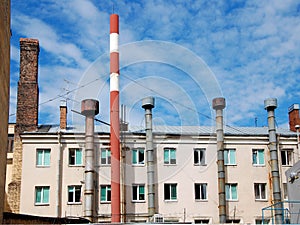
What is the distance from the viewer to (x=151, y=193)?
36312mm

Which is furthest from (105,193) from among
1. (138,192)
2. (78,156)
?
(78,156)

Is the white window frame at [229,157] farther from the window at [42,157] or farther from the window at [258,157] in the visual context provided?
the window at [42,157]

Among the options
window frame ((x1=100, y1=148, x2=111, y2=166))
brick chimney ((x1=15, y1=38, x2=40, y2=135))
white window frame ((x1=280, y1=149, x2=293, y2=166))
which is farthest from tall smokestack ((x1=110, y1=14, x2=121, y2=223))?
white window frame ((x1=280, y1=149, x2=293, y2=166))

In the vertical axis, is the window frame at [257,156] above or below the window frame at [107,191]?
above

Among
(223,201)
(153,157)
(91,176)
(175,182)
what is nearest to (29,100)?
(91,176)

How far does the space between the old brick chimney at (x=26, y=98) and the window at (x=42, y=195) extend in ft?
4.75

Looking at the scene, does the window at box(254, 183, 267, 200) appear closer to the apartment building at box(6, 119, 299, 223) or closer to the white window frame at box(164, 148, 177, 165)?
the apartment building at box(6, 119, 299, 223)

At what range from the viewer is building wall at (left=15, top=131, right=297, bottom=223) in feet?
118

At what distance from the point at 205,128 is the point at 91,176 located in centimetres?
1228

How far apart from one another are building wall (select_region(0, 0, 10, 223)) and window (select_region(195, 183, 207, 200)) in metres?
25.2

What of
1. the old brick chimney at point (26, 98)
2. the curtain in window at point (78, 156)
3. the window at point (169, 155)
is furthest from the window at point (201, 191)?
the old brick chimney at point (26, 98)

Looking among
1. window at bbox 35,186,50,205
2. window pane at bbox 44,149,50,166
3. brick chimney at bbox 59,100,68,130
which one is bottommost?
window at bbox 35,186,50,205

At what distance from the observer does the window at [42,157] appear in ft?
120

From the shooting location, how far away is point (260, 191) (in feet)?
127
